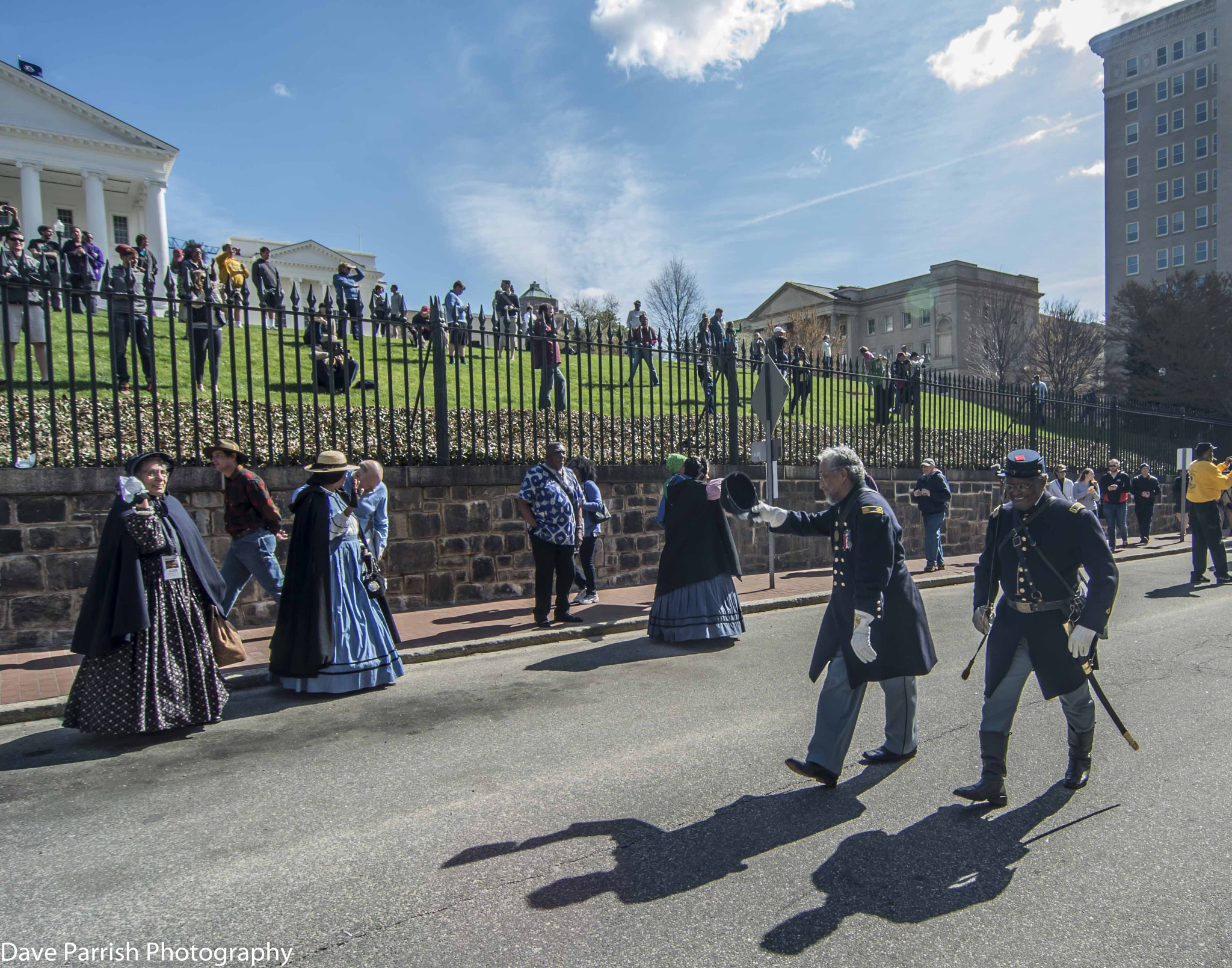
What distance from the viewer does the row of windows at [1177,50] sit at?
6069cm

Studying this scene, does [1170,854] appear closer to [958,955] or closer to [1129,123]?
A: [958,955]

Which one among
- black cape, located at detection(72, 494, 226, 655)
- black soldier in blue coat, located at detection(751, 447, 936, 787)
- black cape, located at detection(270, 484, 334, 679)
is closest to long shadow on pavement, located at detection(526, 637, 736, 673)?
black cape, located at detection(270, 484, 334, 679)

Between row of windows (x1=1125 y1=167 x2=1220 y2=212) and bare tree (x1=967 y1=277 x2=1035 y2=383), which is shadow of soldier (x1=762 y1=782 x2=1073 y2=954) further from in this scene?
row of windows (x1=1125 y1=167 x2=1220 y2=212)

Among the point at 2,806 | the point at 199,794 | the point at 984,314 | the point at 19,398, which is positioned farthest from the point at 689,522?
the point at 984,314

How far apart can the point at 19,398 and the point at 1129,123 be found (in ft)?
270

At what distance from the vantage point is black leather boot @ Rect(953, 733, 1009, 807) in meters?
3.70

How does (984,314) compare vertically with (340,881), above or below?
above

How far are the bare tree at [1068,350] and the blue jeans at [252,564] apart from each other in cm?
3718

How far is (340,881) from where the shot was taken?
122 inches

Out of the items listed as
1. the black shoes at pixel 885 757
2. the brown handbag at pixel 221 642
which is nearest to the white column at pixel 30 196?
the brown handbag at pixel 221 642

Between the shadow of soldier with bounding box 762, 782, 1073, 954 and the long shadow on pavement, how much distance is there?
11.3 feet

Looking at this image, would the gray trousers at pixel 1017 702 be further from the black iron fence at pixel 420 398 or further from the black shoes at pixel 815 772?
the black iron fence at pixel 420 398

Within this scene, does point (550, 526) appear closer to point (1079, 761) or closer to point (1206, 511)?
point (1079, 761)

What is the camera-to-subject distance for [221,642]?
5652 mm
